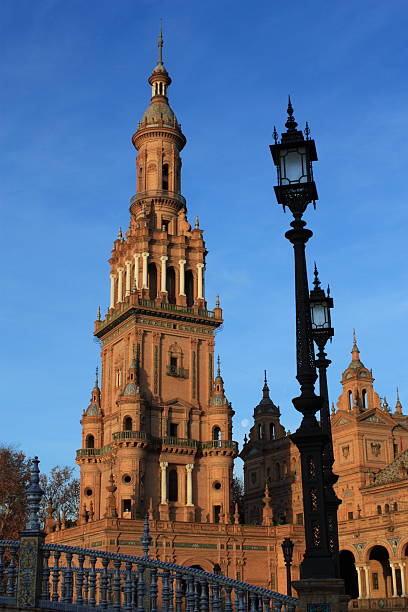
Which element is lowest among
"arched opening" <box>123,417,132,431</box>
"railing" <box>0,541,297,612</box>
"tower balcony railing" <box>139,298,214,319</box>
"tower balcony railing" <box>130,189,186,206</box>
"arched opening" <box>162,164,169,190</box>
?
"railing" <box>0,541,297,612</box>

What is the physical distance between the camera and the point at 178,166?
75.9 metres

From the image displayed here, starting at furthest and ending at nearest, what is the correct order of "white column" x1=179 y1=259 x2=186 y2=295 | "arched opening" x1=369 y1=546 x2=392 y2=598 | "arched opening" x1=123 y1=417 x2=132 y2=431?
"white column" x1=179 y1=259 x2=186 y2=295 < "arched opening" x1=369 y1=546 x2=392 y2=598 < "arched opening" x1=123 y1=417 x2=132 y2=431

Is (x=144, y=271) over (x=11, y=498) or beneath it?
over

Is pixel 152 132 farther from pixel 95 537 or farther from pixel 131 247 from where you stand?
pixel 95 537

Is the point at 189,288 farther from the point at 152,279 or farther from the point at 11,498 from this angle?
the point at 11,498

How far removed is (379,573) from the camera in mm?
64625

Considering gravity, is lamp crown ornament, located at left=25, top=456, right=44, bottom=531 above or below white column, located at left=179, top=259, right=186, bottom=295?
below

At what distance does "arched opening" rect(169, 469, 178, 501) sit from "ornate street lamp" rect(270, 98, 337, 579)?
171 feet

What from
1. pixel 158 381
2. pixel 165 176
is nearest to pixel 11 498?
pixel 158 381

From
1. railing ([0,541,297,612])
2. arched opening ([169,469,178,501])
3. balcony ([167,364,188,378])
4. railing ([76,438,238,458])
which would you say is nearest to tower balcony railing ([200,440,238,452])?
railing ([76,438,238,458])

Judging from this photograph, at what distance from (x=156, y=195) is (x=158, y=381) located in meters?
17.9

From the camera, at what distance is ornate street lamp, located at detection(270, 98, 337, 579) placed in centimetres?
1254

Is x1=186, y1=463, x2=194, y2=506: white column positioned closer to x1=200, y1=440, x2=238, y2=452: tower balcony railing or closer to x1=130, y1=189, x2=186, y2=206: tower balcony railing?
x1=200, y1=440, x2=238, y2=452: tower balcony railing

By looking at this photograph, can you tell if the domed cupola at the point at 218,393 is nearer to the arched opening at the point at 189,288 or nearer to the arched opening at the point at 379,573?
the arched opening at the point at 189,288
